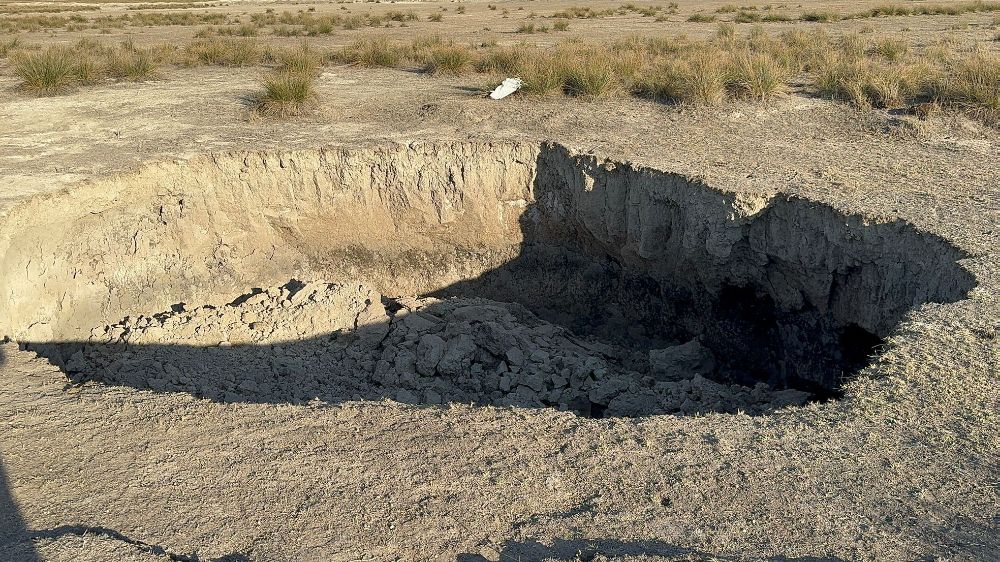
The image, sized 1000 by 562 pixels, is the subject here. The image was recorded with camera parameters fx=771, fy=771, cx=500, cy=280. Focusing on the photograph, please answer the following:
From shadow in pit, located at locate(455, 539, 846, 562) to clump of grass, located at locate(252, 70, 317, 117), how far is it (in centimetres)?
853

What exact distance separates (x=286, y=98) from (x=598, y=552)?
8.94 metres

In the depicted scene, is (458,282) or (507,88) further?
(507,88)

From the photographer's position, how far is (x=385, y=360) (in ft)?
26.4

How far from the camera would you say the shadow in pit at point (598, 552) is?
131 inches

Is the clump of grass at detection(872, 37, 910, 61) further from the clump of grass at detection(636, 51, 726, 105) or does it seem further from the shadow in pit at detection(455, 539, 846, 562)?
the shadow in pit at detection(455, 539, 846, 562)

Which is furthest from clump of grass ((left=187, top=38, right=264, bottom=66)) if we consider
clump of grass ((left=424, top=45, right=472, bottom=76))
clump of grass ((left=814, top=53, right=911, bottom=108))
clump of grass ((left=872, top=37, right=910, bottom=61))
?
clump of grass ((left=872, top=37, right=910, bottom=61))

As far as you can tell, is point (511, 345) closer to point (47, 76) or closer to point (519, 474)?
point (519, 474)

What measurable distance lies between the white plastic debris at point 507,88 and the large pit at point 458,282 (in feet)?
7.49

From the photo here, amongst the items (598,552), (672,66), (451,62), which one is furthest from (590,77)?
(598,552)

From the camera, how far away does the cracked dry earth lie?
368 cm

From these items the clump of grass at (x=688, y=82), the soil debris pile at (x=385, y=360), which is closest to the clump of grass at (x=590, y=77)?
the clump of grass at (x=688, y=82)

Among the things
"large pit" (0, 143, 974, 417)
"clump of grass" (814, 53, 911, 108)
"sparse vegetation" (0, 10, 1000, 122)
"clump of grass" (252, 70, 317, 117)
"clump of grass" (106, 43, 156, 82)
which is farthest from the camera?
"clump of grass" (106, 43, 156, 82)

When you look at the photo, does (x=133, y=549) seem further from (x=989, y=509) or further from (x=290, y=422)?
(x=989, y=509)

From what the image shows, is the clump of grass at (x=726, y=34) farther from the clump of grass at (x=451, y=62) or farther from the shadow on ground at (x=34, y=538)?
the shadow on ground at (x=34, y=538)
